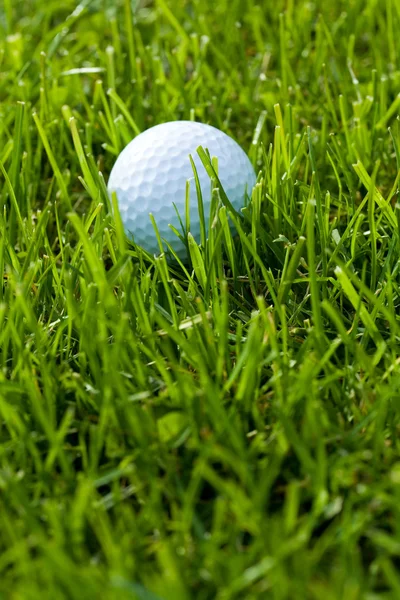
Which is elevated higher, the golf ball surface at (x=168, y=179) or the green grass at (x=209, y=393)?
the golf ball surface at (x=168, y=179)

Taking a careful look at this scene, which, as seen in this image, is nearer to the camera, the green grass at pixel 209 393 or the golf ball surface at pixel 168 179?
the green grass at pixel 209 393

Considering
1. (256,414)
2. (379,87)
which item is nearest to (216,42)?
(379,87)

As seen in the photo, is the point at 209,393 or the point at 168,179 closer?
the point at 209,393

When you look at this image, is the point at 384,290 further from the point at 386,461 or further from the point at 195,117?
the point at 195,117
